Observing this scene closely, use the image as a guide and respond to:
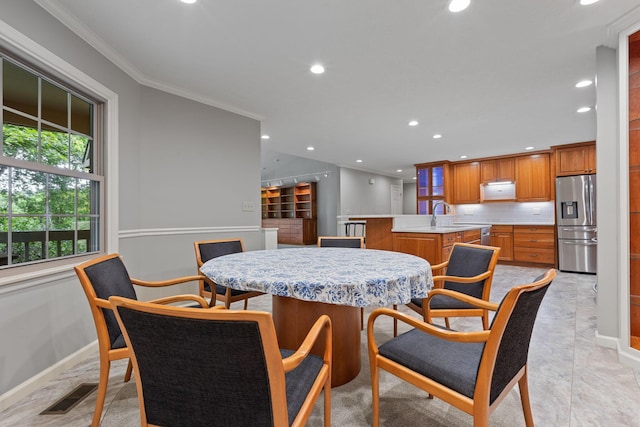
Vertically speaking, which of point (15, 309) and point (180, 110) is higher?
point (180, 110)

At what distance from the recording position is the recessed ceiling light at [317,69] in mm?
2562

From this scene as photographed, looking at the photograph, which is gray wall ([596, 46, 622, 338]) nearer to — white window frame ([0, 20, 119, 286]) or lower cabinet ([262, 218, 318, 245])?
white window frame ([0, 20, 119, 286])

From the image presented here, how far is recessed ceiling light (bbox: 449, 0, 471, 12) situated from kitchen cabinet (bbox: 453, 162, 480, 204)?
534cm

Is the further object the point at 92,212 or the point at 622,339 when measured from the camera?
the point at 92,212

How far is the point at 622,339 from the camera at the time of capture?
81.3 inches

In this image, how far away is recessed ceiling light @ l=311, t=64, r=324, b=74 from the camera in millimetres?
2562

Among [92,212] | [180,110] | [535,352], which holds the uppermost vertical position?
[180,110]

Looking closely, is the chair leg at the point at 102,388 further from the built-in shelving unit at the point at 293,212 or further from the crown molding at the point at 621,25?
the built-in shelving unit at the point at 293,212

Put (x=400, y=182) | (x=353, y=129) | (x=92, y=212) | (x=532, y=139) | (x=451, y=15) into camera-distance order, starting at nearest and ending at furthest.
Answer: (x=451, y=15) < (x=92, y=212) < (x=353, y=129) < (x=532, y=139) < (x=400, y=182)

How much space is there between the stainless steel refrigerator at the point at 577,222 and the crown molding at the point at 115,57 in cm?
529

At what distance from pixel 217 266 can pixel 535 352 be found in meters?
2.33

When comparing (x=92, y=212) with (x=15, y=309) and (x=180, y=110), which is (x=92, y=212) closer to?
(x=15, y=309)

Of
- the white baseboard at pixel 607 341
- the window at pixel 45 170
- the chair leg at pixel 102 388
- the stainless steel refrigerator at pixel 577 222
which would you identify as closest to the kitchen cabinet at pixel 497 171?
the stainless steel refrigerator at pixel 577 222

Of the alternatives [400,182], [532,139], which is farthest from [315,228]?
[532,139]
